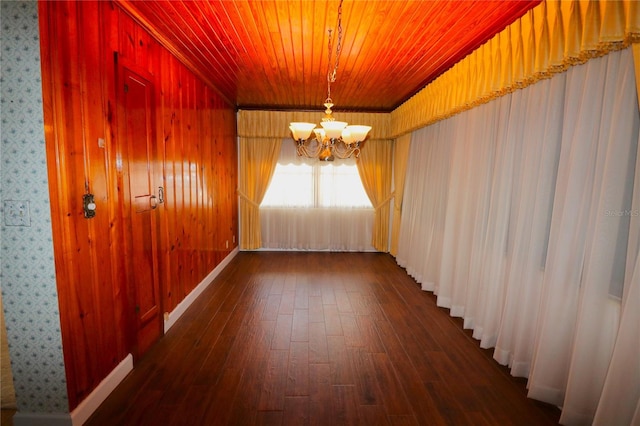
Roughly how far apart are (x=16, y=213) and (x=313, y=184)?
486 centimetres

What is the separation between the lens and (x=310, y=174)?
634 cm

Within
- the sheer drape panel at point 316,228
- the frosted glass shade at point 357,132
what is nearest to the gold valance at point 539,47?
the frosted glass shade at point 357,132

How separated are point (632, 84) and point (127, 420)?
3.47 m

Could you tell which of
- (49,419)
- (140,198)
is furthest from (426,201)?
(49,419)

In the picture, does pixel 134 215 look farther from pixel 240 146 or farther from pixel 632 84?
pixel 240 146

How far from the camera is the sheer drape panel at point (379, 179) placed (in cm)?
628

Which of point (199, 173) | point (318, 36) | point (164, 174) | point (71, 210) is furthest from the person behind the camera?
point (199, 173)

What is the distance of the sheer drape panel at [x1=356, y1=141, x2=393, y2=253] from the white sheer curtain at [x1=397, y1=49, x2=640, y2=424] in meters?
2.86

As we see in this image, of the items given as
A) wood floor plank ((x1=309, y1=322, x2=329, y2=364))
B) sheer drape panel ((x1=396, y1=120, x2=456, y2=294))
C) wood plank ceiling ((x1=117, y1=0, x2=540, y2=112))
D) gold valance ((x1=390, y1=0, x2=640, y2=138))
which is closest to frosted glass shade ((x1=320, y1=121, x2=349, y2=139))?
wood plank ceiling ((x1=117, y1=0, x2=540, y2=112))

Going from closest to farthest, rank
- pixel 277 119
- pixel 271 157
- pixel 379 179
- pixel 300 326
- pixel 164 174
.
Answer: pixel 164 174 < pixel 300 326 < pixel 277 119 < pixel 271 157 < pixel 379 179

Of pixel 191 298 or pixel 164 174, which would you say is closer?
pixel 164 174

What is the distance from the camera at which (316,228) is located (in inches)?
254

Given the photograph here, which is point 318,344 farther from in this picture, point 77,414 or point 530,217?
point 530,217

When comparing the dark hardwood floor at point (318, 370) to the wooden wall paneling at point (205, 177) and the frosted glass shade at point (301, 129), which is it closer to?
the wooden wall paneling at point (205, 177)
